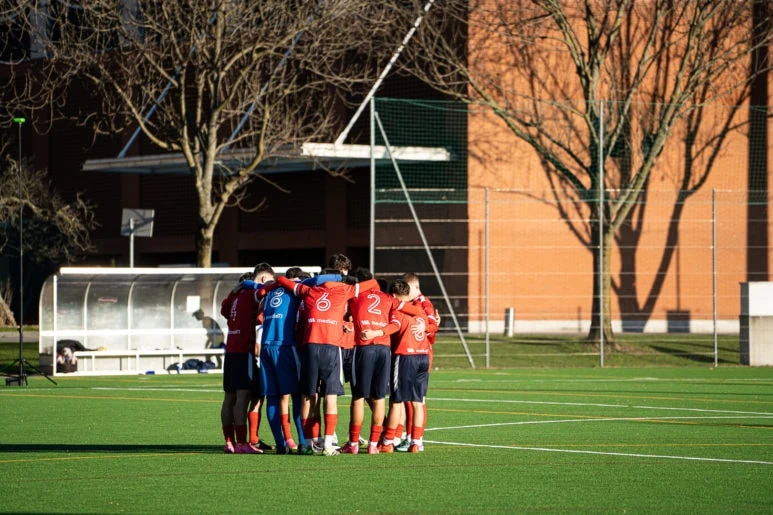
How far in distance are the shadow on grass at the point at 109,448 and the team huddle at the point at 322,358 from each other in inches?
21.1

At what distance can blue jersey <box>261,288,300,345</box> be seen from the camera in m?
13.4

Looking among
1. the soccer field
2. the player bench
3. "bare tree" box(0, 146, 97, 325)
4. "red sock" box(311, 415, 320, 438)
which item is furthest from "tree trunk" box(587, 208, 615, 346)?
"bare tree" box(0, 146, 97, 325)

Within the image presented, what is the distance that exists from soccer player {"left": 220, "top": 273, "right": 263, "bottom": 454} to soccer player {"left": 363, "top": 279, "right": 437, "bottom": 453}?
54.8 inches

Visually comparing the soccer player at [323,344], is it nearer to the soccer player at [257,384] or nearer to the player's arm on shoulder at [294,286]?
the player's arm on shoulder at [294,286]

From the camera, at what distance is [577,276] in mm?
39156

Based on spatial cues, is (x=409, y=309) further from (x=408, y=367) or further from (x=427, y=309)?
(x=427, y=309)

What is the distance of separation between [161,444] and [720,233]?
27931 mm

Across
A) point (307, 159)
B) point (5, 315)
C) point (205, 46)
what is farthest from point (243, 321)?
point (5, 315)

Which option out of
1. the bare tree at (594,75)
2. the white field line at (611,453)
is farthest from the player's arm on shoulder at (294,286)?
the bare tree at (594,75)

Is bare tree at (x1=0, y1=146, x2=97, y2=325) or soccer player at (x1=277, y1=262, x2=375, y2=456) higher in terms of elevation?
bare tree at (x1=0, y1=146, x2=97, y2=325)

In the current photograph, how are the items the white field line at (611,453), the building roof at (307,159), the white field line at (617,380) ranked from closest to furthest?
the white field line at (611,453)
the white field line at (617,380)
the building roof at (307,159)

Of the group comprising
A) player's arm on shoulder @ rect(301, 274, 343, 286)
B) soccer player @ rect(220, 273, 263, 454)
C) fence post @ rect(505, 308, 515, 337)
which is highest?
player's arm on shoulder @ rect(301, 274, 343, 286)

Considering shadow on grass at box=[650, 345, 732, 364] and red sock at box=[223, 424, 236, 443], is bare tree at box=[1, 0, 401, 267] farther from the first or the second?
red sock at box=[223, 424, 236, 443]

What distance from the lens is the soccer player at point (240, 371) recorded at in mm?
13609
